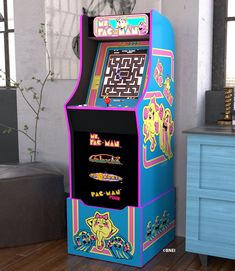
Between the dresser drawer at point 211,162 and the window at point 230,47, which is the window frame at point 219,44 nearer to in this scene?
the window at point 230,47

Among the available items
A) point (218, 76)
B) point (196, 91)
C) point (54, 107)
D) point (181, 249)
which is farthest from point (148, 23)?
point (181, 249)

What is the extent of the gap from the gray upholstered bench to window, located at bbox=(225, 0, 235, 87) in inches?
67.0

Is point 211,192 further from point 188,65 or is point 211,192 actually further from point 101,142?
point 188,65

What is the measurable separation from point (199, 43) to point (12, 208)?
202 cm

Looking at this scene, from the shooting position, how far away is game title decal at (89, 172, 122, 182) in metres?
3.26

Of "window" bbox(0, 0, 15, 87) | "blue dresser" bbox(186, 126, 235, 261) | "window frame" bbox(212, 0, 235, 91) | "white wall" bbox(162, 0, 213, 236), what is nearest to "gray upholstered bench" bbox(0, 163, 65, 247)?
"white wall" bbox(162, 0, 213, 236)

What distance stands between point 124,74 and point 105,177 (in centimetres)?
79

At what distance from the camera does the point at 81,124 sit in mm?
3312

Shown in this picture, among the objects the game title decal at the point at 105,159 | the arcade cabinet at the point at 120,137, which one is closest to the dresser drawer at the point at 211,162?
the arcade cabinet at the point at 120,137

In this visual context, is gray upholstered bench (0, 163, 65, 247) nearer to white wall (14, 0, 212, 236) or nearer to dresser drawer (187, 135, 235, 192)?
white wall (14, 0, 212, 236)

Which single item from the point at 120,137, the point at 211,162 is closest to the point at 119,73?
the point at 120,137

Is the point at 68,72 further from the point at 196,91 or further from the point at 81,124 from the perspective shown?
the point at 196,91

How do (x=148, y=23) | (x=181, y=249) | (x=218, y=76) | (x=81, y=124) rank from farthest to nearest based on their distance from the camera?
(x=218, y=76) < (x=181, y=249) < (x=81, y=124) < (x=148, y=23)

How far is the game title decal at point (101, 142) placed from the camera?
3234 millimetres
